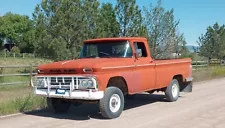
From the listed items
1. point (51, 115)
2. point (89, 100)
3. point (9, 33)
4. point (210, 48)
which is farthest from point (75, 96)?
point (9, 33)

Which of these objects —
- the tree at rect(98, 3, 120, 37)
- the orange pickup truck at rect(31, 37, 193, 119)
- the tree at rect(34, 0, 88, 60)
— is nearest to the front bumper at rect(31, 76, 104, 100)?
the orange pickup truck at rect(31, 37, 193, 119)

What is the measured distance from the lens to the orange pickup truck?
786cm

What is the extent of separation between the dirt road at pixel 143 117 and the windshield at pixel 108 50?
1.60m

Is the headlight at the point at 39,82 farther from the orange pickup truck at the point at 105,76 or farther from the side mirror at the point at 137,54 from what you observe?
the side mirror at the point at 137,54

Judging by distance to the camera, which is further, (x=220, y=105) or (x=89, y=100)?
(x=220, y=105)

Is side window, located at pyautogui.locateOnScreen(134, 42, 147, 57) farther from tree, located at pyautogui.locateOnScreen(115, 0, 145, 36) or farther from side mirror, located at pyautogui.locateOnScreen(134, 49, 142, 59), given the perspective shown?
tree, located at pyautogui.locateOnScreen(115, 0, 145, 36)

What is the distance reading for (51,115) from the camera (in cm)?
892

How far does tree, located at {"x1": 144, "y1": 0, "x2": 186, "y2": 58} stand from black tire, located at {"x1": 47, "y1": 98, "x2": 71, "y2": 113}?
54.4ft

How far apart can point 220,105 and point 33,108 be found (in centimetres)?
563

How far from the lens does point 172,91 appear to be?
1107 centimetres

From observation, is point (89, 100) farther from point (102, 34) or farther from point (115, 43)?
point (102, 34)

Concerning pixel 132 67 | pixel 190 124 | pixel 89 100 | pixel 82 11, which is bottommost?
pixel 190 124

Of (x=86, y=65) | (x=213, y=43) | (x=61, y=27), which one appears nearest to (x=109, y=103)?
(x=86, y=65)

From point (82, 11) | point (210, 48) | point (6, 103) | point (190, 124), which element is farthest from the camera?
point (210, 48)
